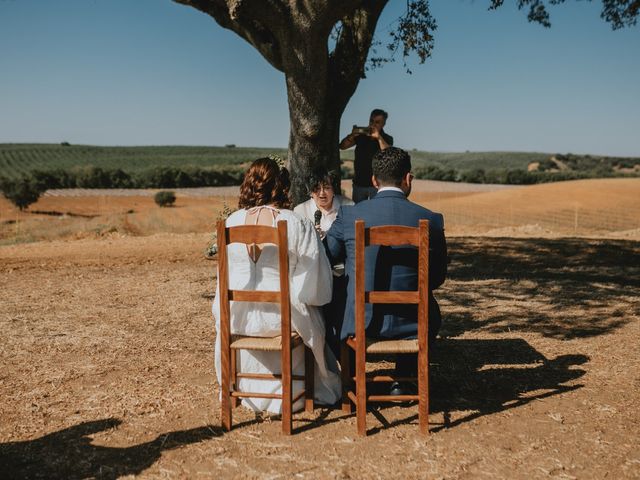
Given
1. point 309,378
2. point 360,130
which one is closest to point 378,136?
point 360,130

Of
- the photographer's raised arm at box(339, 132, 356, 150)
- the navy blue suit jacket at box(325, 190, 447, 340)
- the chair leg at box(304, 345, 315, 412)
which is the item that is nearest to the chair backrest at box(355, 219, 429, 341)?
the navy blue suit jacket at box(325, 190, 447, 340)

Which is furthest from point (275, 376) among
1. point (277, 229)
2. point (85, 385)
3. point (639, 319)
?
point (639, 319)

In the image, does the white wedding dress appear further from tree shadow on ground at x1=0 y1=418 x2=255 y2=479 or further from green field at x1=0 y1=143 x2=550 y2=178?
green field at x1=0 y1=143 x2=550 y2=178

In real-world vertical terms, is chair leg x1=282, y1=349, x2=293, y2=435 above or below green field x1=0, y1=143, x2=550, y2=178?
below

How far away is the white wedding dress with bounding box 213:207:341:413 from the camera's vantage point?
15.2 ft

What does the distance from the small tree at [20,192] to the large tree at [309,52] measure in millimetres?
39076

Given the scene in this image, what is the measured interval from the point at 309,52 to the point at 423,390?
5.38 metres

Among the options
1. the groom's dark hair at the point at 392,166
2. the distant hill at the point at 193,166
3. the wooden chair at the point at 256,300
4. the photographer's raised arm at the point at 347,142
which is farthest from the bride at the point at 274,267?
→ the distant hill at the point at 193,166

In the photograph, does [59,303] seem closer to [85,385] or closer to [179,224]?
[85,385]

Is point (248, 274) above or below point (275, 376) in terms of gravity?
above

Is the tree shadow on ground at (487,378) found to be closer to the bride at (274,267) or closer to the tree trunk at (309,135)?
the bride at (274,267)

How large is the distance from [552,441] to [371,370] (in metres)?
2.13

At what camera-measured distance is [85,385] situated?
568cm

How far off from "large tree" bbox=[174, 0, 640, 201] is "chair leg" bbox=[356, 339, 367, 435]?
4920 millimetres
